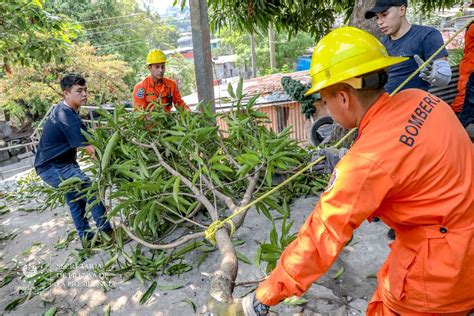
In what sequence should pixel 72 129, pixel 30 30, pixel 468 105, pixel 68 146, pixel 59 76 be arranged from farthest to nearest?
pixel 59 76 → pixel 30 30 → pixel 468 105 → pixel 68 146 → pixel 72 129

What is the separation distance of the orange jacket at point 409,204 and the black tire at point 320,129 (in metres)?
4.15

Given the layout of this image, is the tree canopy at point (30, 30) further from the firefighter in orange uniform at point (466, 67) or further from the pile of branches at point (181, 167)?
the firefighter in orange uniform at point (466, 67)

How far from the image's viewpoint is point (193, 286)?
2883mm

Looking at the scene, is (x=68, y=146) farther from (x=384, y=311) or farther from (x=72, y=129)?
(x=384, y=311)

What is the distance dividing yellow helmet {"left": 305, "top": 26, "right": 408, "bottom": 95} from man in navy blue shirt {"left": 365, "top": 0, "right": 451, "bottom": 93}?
5.70 feet

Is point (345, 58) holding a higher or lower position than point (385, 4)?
lower

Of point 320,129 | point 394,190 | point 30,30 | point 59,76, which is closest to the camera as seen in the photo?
point 394,190

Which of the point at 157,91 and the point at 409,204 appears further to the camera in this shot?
the point at 157,91

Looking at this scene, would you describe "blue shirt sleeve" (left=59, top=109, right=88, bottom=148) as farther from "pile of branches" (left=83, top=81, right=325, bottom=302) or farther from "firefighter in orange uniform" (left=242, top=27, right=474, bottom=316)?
"firefighter in orange uniform" (left=242, top=27, right=474, bottom=316)

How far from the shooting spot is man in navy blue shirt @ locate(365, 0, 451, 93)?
284 cm

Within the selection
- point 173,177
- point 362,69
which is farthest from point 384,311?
point 173,177

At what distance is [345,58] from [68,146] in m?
3.26

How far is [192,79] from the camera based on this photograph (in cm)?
3284

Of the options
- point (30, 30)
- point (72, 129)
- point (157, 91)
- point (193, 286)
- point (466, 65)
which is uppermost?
point (30, 30)
